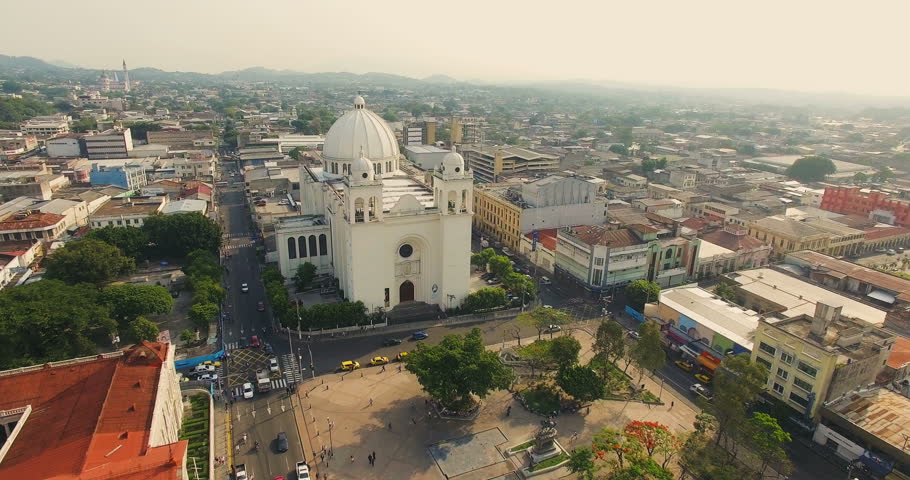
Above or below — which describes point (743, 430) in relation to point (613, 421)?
above

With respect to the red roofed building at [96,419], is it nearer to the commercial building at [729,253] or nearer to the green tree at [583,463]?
the green tree at [583,463]

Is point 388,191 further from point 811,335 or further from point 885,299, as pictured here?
point 885,299

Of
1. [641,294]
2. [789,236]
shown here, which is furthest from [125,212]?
[789,236]

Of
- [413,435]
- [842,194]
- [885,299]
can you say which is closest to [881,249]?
[842,194]

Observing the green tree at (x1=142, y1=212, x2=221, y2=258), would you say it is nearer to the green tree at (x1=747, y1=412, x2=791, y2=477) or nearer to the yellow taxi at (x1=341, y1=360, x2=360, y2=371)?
the yellow taxi at (x1=341, y1=360, x2=360, y2=371)

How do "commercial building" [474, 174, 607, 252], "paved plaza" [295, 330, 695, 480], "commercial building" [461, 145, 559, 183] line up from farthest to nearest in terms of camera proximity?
"commercial building" [461, 145, 559, 183] → "commercial building" [474, 174, 607, 252] → "paved plaza" [295, 330, 695, 480]

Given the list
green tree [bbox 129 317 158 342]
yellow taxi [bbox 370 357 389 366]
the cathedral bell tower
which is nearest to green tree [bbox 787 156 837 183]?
the cathedral bell tower
